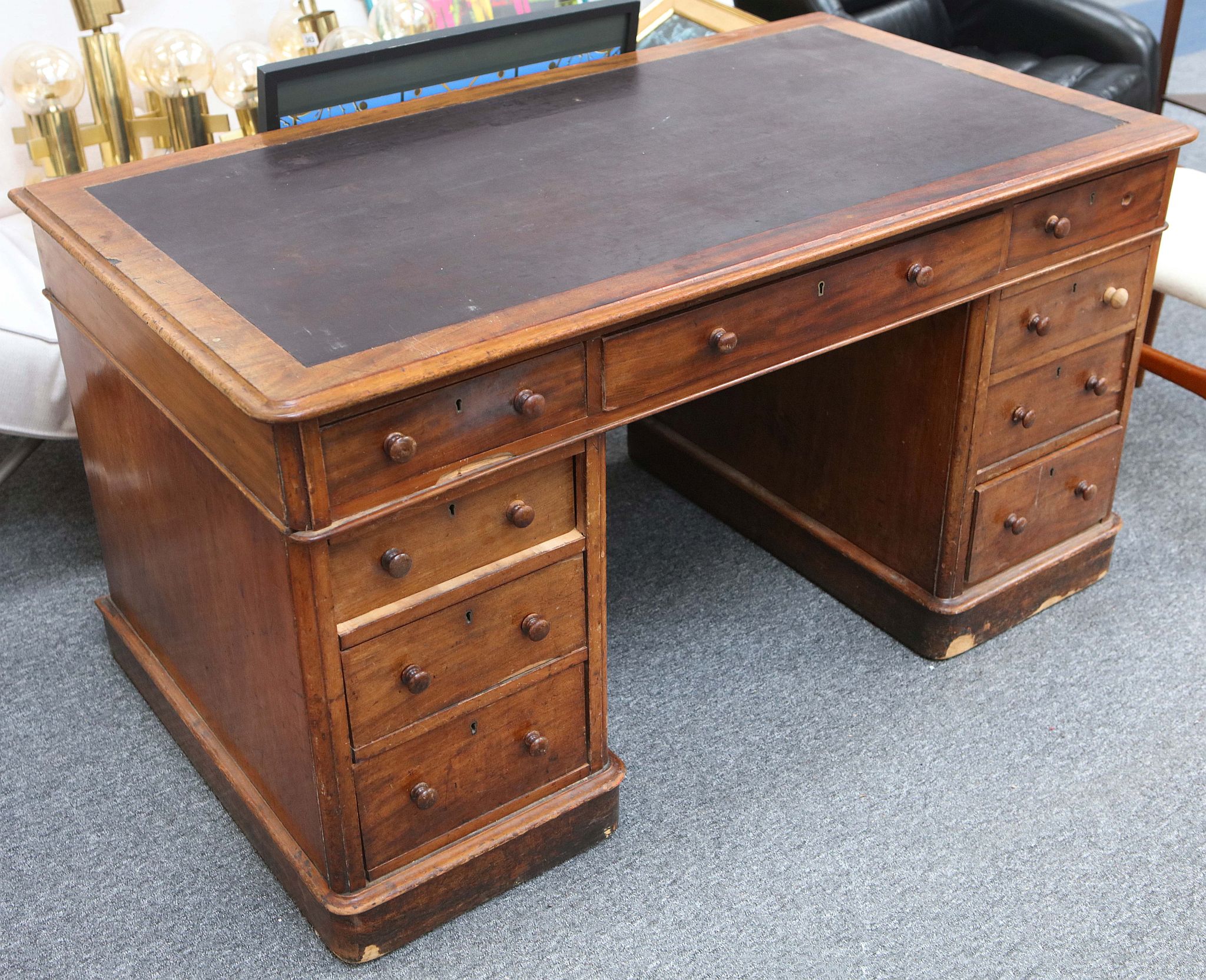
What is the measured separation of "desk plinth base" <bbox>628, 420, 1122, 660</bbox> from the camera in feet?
7.16

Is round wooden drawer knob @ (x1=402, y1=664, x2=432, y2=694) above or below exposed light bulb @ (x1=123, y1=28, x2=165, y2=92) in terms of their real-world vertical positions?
below

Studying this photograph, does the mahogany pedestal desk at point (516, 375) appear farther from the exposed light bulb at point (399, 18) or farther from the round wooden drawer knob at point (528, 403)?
the exposed light bulb at point (399, 18)

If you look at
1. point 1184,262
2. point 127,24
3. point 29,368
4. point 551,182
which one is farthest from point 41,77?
point 1184,262

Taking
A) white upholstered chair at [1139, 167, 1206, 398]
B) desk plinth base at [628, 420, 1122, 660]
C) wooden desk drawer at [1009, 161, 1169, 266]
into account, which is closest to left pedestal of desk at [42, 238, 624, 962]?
desk plinth base at [628, 420, 1122, 660]

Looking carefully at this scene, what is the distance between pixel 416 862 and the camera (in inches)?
65.9

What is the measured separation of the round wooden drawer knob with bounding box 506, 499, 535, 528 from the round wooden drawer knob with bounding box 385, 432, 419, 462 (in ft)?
0.66

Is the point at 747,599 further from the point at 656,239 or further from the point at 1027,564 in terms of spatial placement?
the point at 656,239

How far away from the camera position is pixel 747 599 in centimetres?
235

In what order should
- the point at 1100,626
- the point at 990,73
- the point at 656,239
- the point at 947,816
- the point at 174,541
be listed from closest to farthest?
the point at 656,239, the point at 174,541, the point at 947,816, the point at 990,73, the point at 1100,626

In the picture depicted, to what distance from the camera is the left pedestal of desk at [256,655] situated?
1437mm

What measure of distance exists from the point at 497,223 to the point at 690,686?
35.2 inches

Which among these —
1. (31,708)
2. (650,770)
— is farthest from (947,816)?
(31,708)

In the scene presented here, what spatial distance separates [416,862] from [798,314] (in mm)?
854

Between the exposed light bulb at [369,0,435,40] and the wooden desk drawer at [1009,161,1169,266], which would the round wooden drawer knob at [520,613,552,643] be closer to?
the wooden desk drawer at [1009,161,1169,266]
